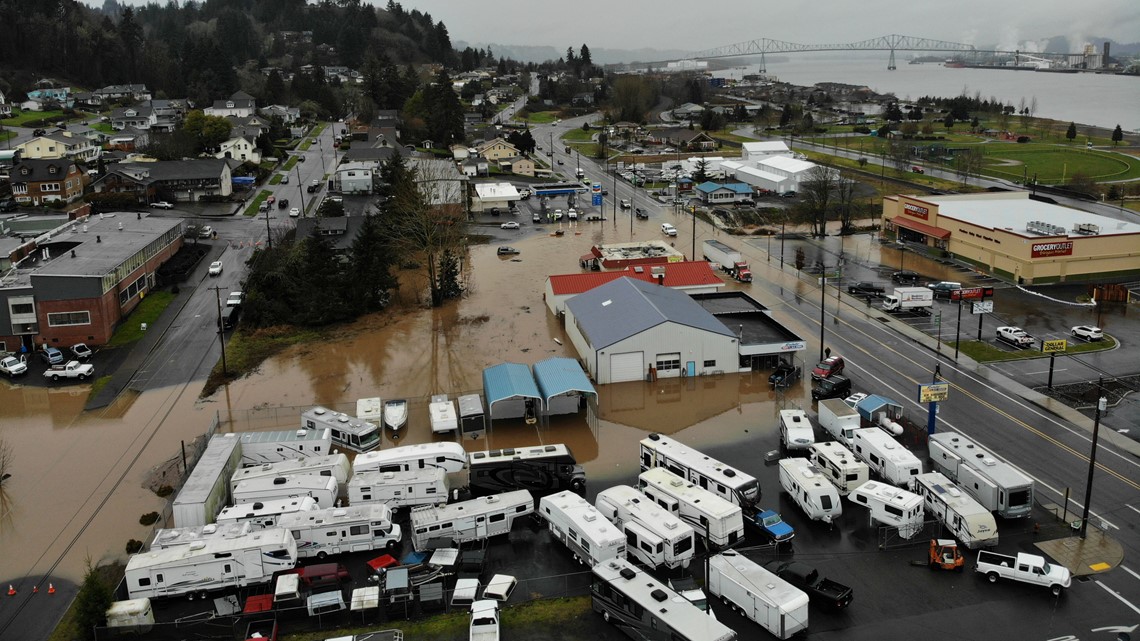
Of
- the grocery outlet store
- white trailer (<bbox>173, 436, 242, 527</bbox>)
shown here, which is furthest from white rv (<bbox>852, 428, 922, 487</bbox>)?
the grocery outlet store

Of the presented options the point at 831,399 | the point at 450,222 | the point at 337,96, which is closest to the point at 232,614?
the point at 831,399

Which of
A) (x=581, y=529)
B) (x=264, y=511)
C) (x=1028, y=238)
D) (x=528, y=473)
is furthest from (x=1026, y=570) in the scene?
(x=1028, y=238)

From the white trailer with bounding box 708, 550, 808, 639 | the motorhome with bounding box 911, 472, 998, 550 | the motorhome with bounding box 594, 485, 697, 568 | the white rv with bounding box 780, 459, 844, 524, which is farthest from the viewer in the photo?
the white rv with bounding box 780, 459, 844, 524

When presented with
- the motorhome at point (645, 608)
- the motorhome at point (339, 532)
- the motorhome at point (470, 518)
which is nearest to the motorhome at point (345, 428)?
the motorhome at point (470, 518)

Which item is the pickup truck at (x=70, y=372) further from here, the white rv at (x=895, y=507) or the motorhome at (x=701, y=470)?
the white rv at (x=895, y=507)

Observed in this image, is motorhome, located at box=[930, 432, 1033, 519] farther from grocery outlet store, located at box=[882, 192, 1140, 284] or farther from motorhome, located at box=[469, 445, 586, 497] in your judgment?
grocery outlet store, located at box=[882, 192, 1140, 284]

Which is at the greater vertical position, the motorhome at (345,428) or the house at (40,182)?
the house at (40,182)

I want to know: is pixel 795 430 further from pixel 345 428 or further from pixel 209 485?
pixel 209 485
